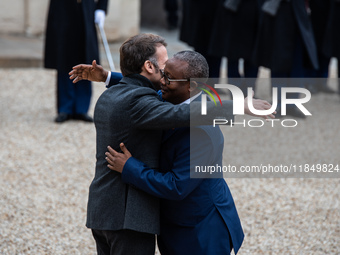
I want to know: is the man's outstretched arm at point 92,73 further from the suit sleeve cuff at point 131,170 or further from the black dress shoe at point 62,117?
the black dress shoe at point 62,117

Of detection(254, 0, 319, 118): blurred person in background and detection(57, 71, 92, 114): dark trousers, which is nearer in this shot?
detection(57, 71, 92, 114): dark trousers

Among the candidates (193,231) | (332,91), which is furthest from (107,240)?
(332,91)

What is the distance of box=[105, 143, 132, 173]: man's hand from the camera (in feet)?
6.86

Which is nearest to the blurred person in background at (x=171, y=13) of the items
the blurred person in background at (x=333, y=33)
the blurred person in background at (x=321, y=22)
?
the blurred person in background at (x=321, y=22)

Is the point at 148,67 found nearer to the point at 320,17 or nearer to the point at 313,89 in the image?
the point at 320,17

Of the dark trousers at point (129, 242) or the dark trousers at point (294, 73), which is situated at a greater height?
the dark trousers at point (129, 242)

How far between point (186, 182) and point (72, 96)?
405 centimetres

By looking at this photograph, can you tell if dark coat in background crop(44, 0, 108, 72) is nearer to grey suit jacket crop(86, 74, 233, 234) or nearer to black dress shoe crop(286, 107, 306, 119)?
black dress shoe crop(286, 107, 306, 119)

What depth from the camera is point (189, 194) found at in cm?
218

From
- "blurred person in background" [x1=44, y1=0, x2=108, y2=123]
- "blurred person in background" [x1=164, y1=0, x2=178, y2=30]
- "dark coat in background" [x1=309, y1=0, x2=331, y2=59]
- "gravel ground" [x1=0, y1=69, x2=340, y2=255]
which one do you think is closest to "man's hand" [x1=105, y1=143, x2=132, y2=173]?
"gravel ground" [x1=0, y1=69, x2=340, y2=255]

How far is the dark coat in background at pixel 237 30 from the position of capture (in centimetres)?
686

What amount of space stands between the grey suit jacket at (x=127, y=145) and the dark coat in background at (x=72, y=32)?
3560mm

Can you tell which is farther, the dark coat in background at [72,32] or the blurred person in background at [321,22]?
the blurred person in background at [321,22]

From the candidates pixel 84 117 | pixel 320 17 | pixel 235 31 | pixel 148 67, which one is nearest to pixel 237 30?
pixel 235 31
